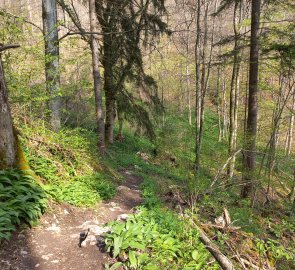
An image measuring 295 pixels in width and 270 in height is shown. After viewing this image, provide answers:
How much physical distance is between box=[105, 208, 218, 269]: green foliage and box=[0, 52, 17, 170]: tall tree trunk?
201cm

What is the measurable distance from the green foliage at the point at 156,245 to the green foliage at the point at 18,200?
3.93ft

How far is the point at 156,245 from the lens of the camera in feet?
13.0

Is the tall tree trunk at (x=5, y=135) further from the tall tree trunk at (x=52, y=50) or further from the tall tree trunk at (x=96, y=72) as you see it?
the tall tree trunk at (x=96, y=72)

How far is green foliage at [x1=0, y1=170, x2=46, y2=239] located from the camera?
3641 millimetres

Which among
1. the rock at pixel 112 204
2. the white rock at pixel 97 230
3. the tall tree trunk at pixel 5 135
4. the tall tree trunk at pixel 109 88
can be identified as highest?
the tall tree trunk at pixel 109 88

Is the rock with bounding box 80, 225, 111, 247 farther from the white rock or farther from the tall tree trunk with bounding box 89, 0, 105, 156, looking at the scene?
the tall tree trunk with bounding box 89, 0, 105, 156

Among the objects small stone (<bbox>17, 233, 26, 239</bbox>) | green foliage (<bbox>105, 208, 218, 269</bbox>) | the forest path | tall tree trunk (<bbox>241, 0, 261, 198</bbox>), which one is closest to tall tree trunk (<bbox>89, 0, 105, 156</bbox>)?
the forest path

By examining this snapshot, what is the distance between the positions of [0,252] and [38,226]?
0.81m

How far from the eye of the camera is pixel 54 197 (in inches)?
192

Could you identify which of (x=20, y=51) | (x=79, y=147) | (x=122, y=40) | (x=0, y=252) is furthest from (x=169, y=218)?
(x=122, y=40)

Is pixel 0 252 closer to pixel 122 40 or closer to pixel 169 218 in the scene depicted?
pixel 169 218

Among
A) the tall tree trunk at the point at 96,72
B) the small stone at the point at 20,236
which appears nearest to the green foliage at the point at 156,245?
the small stone at the point at 20,236

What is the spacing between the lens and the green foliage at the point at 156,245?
3590 millimetres

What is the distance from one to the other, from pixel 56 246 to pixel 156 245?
4.67ft
